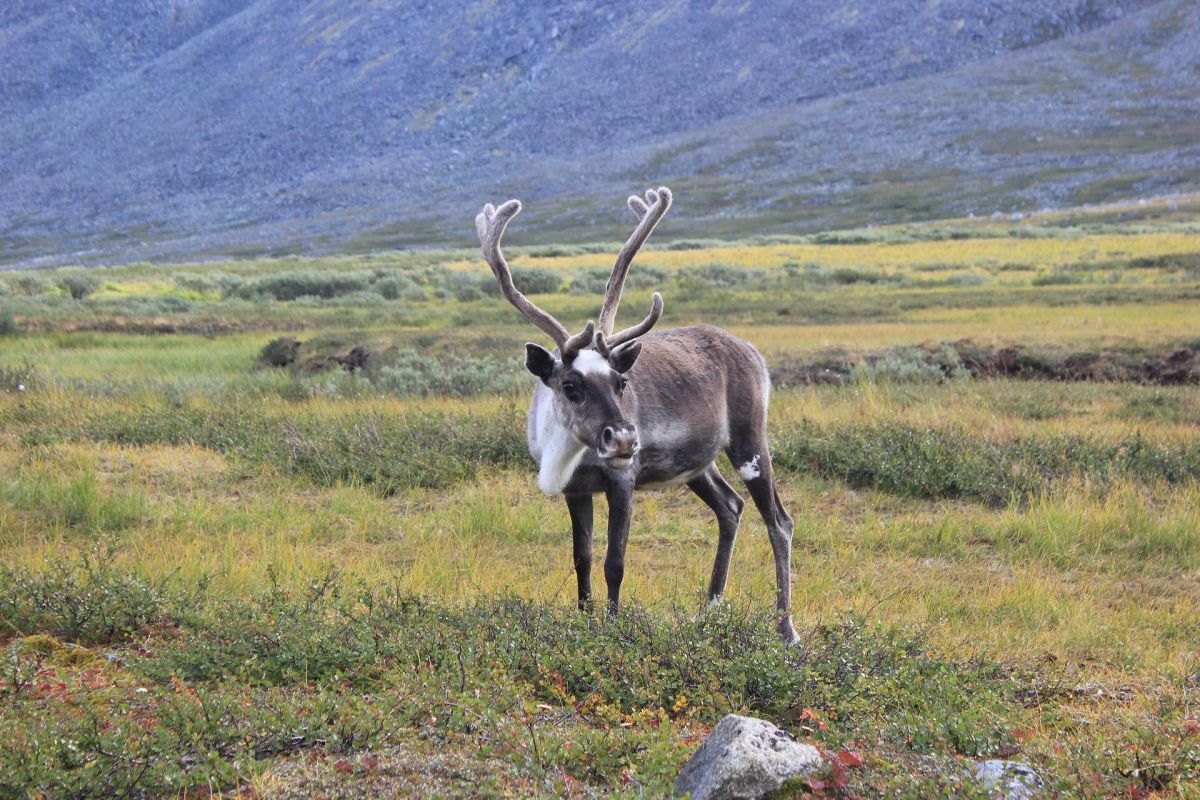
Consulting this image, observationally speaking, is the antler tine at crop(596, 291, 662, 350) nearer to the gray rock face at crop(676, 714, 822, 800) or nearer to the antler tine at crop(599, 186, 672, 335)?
the antler tine at crop(599, 186, 672, 335)

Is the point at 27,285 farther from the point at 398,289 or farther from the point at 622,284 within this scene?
the point at 622,284

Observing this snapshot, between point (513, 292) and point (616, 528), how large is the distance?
1.71 m

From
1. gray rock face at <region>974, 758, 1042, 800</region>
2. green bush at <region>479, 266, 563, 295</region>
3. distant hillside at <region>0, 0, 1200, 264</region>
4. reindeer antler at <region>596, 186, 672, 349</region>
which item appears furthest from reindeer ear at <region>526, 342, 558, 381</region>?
distant hillside at <region>0, 0, 1200, 264</region>

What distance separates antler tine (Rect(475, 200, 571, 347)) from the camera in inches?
271

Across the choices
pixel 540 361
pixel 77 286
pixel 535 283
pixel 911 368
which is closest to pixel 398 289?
pixel 535 283

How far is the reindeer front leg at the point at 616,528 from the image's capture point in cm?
680

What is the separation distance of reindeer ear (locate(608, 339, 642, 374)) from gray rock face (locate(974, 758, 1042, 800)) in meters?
3.28

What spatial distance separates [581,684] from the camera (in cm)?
540

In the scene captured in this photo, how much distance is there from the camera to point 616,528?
22.4 ft

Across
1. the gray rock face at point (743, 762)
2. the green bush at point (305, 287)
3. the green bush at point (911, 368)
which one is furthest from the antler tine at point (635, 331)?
the green bush at point (305, 287)

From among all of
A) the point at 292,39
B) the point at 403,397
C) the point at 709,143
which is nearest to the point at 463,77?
the point at 292,39

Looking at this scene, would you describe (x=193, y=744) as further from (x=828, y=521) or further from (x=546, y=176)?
(x=546, y=176)

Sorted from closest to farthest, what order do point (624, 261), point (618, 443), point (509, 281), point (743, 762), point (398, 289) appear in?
point (743, 762), point (618, 443), point (509, 281), point (624, 261), point (398, 289)

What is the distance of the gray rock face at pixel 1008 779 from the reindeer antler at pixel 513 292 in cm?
343
